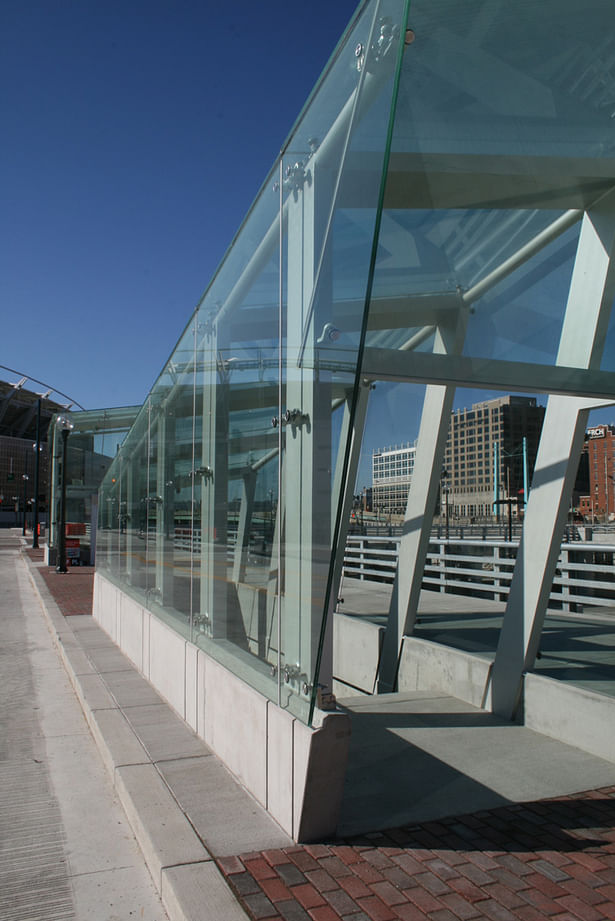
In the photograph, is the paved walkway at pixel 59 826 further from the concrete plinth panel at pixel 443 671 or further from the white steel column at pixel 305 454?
the concrete plinth panel at pixel 443 671

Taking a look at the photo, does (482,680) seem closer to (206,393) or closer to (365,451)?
(206,393)

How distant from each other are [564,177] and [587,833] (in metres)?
A: 4.22

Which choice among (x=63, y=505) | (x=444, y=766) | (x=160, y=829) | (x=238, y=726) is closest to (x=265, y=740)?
(x=238, y=726)

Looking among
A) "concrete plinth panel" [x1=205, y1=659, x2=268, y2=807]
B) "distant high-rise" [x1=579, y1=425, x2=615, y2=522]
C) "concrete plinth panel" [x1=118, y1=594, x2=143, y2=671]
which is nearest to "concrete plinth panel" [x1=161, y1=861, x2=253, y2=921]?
"concrete plinth panel" [x1=205, y1=659, x2=268, y2=807]

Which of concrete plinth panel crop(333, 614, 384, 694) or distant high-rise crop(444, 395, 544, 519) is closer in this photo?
concrete plinth panel crop(333, 614, 384, 694)

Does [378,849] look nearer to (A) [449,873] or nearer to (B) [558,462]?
(A) [449,873]

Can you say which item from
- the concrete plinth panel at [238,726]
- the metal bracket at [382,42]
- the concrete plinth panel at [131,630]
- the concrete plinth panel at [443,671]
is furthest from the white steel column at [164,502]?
the metal bracket at [382,42]

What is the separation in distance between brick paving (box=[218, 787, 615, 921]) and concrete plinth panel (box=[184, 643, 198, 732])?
2.10m

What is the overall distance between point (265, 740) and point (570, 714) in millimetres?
2487

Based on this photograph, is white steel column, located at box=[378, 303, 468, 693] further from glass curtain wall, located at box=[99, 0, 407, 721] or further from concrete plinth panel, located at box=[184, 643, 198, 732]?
concrete plinth panel, located at box=[184, 643, 198, 732]

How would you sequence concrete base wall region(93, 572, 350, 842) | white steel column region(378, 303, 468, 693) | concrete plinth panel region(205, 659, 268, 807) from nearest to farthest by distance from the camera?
1. concrete base wall region(93, 572, 350, 842)
2. concrete plinth panel region(205, 659, 268, 807)
3. white steel column region(378, 303, 468, 693)

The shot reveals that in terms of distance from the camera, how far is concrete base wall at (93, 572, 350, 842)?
3365 mm

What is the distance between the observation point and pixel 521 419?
8453mm

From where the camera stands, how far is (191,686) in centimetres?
545
